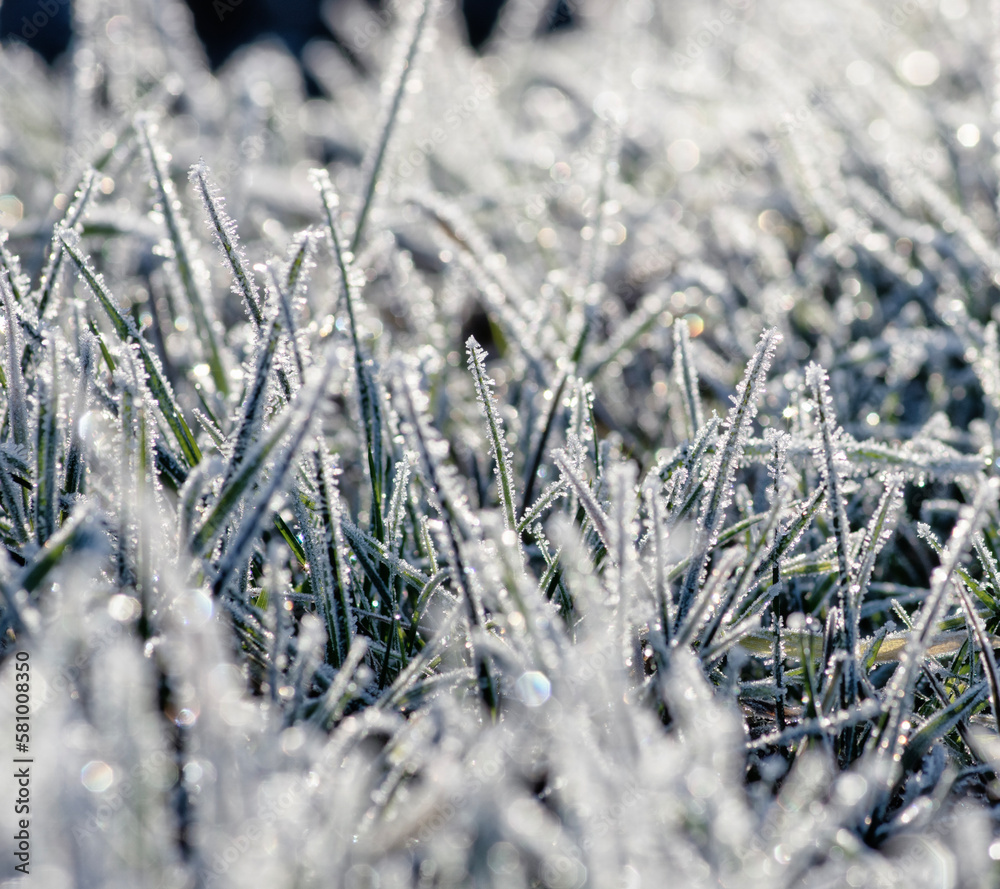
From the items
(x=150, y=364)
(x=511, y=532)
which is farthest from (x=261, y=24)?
(x=511, y=532)

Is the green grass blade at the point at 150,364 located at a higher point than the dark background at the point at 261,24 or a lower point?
lower

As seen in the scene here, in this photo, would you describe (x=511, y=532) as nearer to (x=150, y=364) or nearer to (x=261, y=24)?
(x=150, y=364)

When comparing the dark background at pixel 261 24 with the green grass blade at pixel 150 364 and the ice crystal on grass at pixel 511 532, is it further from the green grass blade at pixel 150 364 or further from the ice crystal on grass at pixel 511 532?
the green grass blade at pixel 150 364

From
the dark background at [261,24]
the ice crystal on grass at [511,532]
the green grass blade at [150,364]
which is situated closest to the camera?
the ice crystal on grass at [511,532]

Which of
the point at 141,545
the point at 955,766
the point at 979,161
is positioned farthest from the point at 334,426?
the point at 979,161

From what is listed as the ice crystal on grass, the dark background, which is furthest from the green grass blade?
the dark background

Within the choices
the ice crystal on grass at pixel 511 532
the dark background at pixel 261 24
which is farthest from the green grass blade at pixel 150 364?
the dark background at pixel 261 24

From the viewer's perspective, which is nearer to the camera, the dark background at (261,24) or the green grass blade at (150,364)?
the green grass blade at (150,364)

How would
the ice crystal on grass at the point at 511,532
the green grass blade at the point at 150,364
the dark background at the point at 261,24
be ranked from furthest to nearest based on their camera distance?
the dark background at the point at 261,24
the green grass blade at the point at 150,364
the ice crystal on grass at the point at 511,532

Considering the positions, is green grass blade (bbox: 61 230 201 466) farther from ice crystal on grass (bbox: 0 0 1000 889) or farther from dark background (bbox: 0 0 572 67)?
dark background (bbox: 0 0 572 67)

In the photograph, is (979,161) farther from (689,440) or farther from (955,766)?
(955,766)
